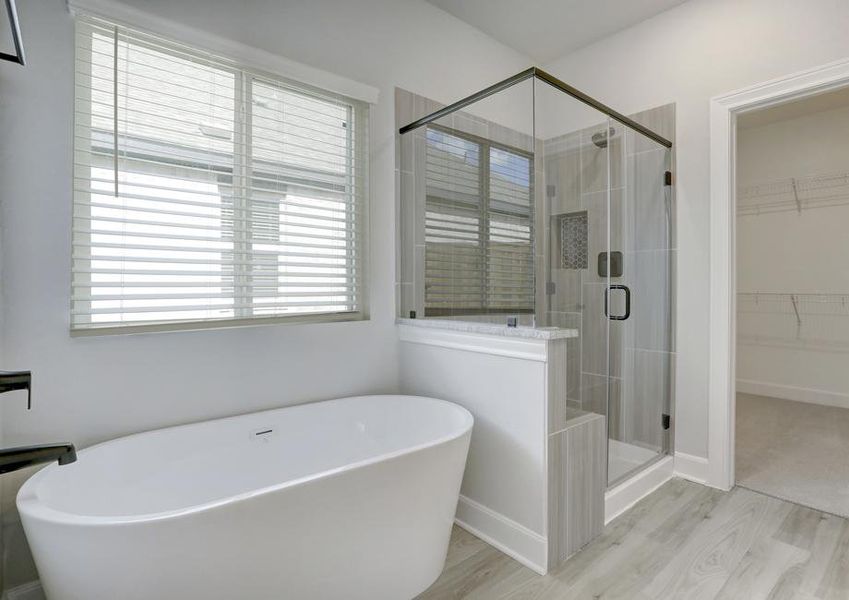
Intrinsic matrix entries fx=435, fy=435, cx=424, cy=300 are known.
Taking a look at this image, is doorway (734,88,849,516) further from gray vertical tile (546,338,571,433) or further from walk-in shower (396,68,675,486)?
gray vertical tile (546,338,571,433)

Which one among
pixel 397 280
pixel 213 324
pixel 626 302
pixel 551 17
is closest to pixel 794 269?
pixel 626 302

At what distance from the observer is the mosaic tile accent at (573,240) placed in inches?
83.7

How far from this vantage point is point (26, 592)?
1481 mm

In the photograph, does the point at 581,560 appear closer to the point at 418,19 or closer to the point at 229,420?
the point at 229,420

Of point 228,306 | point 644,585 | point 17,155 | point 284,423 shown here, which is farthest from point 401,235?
point 644,585

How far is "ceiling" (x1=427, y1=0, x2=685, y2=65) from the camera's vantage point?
263cm

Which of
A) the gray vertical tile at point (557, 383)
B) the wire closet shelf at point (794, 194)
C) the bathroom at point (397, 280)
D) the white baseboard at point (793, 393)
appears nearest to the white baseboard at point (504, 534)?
the bathroom at point (397, 280)

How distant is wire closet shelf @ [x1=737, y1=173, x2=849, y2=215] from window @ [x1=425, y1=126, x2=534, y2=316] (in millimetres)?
3709

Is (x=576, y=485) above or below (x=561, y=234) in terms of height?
below

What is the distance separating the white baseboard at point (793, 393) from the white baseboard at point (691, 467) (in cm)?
262

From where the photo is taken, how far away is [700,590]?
161 centimetres

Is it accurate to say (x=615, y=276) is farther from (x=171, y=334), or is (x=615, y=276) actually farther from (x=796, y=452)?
(x=171, y=334)

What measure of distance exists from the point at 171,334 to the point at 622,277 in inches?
88.1

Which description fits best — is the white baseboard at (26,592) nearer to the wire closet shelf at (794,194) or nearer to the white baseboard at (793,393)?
the white baseboard at (793,393)
